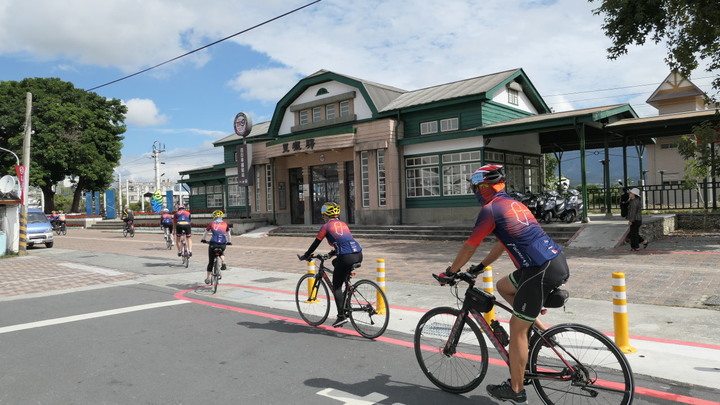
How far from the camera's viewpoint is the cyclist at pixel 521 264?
358cm

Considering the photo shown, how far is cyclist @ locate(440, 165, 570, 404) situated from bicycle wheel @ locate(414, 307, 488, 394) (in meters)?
0.37

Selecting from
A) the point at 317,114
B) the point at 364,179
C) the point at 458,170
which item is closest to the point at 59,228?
the point at 317,114

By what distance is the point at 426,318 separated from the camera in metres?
4.46

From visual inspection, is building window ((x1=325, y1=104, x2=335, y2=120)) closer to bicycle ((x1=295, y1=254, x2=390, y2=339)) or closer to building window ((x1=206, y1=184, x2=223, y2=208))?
building window ((x1=206, y1=184, x2=223, y2=208))

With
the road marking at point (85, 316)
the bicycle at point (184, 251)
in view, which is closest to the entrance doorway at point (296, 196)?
the bicycle at point (184, 251)

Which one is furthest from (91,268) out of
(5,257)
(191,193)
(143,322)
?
(191,193)

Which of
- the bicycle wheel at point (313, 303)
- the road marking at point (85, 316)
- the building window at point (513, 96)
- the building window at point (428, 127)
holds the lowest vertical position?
the road marking at point (85, 316)

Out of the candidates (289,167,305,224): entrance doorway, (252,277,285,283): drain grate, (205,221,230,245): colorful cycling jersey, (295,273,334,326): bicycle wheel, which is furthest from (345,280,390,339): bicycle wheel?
(289,167,305,224): entrance doorway

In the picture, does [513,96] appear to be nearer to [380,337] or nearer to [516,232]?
[380,337]

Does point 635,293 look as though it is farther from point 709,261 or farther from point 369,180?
point 369,180

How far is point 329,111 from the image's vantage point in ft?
82.6

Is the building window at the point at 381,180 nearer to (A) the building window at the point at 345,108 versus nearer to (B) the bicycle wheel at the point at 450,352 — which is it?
(A) the building window at the point at 345,108

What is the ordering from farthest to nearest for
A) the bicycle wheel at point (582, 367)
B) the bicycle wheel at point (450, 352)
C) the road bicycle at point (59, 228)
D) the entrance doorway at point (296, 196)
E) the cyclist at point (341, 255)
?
1. the road bicycle at point (59, 228)
2. the entrance doorway at point (296, 196)
3. the cyclist at point (341, 255)
4. the bicycle wheel at point (450, 352)
5. the bicycle wheel at point (582, 367)

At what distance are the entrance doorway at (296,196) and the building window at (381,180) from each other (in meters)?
6.39
